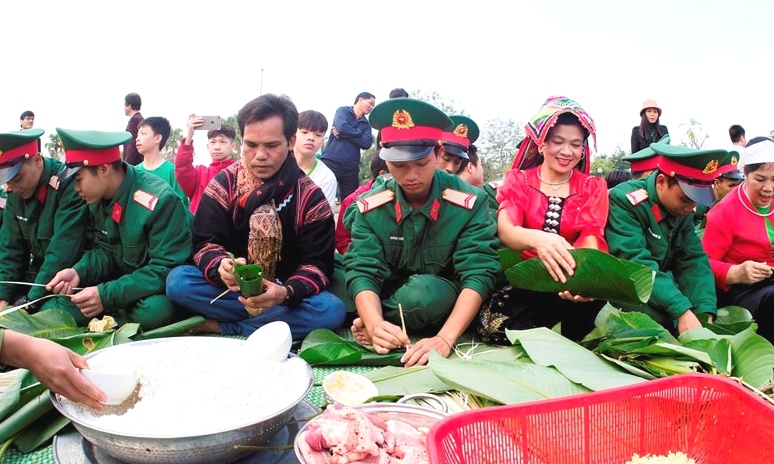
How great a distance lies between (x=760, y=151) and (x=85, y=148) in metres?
3.76

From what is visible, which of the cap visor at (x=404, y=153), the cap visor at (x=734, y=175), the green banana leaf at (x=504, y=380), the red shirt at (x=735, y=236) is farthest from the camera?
the cap visor at (x=734, y=175)

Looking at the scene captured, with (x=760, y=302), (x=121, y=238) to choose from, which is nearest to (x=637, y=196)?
(x=760, y=302)

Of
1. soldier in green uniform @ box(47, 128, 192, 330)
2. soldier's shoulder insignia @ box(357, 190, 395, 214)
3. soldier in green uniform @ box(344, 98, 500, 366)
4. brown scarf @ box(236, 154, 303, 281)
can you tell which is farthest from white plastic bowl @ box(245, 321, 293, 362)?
soldier in green uniform @ box(47, 128, 192, 330)

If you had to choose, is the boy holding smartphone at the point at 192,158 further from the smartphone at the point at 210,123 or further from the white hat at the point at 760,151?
the white hat at the point at 760,151

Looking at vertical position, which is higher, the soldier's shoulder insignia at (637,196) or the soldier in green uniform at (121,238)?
the soldier's shoulder insignia at (637,196)

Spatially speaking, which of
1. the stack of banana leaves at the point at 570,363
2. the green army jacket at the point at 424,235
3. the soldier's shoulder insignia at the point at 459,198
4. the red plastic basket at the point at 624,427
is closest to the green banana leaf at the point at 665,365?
the stack of banana leaves at the point at 570,363

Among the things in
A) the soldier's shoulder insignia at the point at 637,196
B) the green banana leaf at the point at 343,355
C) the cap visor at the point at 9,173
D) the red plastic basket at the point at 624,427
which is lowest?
the green banana leaf at the point at 343,355

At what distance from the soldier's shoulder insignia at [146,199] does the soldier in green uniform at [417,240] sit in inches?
44.8

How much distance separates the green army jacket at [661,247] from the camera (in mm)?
2914

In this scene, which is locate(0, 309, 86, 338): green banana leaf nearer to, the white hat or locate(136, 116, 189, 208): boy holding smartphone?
locate(136, 116, 189, 208): boy holding smartphone

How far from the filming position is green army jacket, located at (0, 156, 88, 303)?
10.5 ft

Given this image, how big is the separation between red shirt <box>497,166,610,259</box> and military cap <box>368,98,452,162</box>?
1.79ft

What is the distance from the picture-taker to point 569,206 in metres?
2.88

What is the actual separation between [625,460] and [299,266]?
2.06 meters
